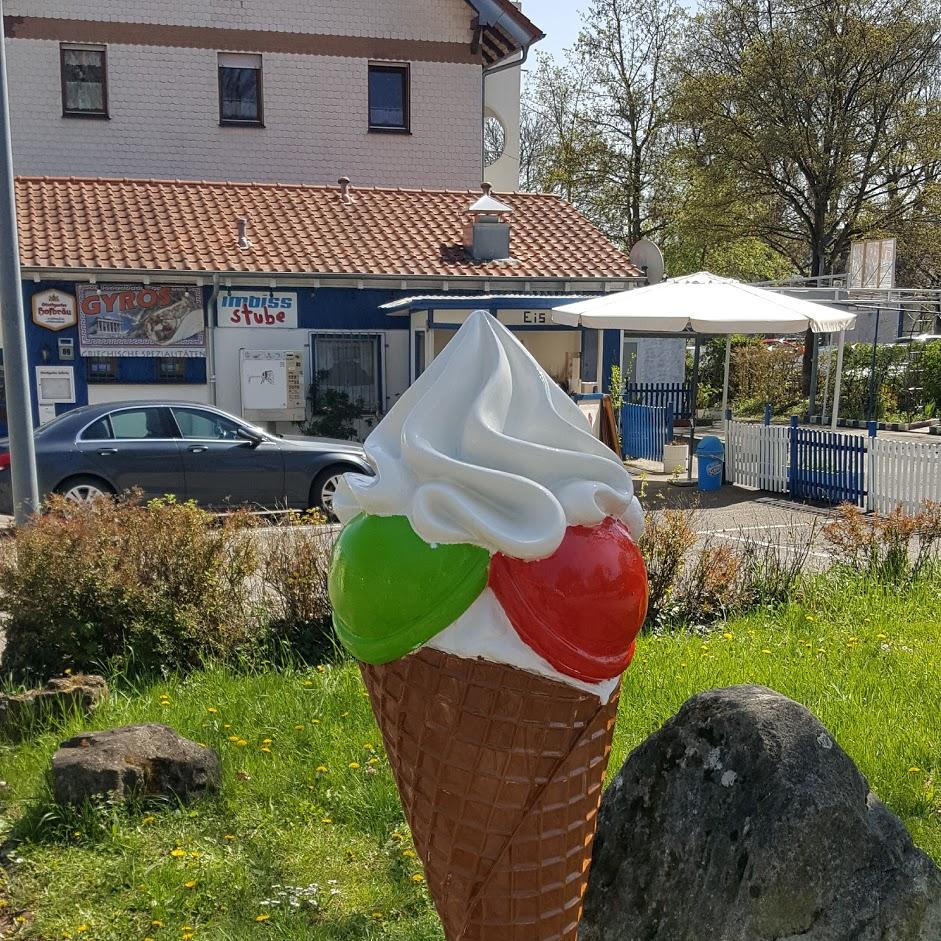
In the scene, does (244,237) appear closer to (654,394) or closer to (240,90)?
(240,90)

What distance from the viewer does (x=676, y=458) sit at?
16641 millimetres

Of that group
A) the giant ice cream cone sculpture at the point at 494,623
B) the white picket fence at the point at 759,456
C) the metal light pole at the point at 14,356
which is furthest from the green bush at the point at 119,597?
the white picket fence at the point at 759,456

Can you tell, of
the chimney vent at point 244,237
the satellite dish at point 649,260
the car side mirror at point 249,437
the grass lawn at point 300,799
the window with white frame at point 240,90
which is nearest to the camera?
the grass lawn at point 300,799

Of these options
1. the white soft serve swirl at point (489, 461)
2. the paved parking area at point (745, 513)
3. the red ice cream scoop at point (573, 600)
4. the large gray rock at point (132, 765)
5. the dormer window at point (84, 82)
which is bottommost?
the paved parking area at point (745, 513)

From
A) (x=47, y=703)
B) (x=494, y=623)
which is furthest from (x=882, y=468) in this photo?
A: (x=494, y=623)

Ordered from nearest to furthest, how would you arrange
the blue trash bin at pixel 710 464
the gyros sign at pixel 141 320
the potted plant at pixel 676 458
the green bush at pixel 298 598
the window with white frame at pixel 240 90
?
1. the green bush at pixel 298 598
2. the blue trash bin at pixel 710 464
3. the potted plant at pixel 676 458
4. the gyros sign at pixel 141 320
5. the window with white frame at pixel 240 90

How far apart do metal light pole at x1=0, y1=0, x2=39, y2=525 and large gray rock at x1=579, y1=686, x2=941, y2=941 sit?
6219mm

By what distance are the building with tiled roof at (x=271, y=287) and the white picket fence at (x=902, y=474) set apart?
195 inches

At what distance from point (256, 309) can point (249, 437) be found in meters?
5.68

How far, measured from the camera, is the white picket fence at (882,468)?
480 inches

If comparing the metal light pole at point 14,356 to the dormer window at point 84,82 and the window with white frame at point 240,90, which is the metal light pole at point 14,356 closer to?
the dormer window at point 84,82

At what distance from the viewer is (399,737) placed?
242cm

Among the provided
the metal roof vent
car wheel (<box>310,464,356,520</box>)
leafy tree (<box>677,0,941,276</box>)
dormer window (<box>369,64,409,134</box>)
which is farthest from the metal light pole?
leafy tree (<box>677,0,941,276</box>)

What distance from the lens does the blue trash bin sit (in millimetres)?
14977
